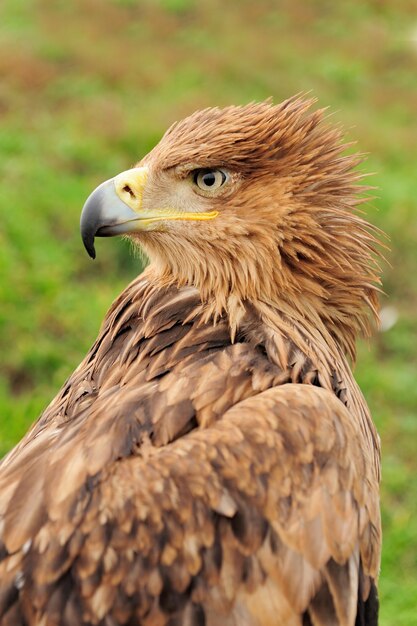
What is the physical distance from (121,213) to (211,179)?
36 cm

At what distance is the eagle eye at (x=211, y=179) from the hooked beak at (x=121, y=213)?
0.10 metres

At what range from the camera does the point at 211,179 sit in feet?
12.8

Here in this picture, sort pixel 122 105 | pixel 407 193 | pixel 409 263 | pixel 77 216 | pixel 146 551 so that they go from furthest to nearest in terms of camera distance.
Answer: pixel 122 105 → pixel 407 193 → pixel 409 263 → pixel 77 216 → pixel 146 551

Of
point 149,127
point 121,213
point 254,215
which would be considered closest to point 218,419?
point 254,215

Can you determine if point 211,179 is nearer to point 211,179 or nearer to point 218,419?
point 211,179

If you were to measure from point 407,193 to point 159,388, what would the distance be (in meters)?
8.34

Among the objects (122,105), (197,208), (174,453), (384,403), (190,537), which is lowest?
(384,403)

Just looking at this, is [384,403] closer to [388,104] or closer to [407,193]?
[407,193]

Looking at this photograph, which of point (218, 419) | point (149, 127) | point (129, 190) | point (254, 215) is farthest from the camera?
point (149, 127)

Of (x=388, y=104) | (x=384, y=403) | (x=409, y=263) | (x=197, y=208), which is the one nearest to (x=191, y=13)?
(x=388, y=104)

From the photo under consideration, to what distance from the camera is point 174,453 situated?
10.4 feet

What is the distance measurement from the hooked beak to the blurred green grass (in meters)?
1.38

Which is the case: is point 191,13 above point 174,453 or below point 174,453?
above

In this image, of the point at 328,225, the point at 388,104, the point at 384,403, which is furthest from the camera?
the point at 388,104
